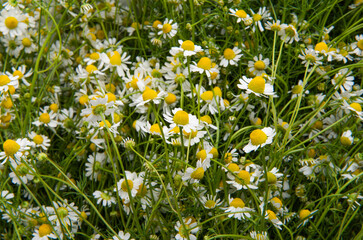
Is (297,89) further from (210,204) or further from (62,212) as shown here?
(62,212)

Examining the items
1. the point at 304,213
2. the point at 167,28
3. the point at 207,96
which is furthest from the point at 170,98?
the point at 304,213

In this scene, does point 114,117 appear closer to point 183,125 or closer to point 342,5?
point 183,125

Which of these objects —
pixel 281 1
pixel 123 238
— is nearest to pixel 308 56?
pixel 281 1

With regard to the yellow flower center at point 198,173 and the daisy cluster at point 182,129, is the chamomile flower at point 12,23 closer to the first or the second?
the daisy cluster at point 182,129

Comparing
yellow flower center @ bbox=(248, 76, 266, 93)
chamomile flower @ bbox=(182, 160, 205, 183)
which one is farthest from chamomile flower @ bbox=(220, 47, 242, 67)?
chamomile flower @ bbox=(182, 160, 205, 183)

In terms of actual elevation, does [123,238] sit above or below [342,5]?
below

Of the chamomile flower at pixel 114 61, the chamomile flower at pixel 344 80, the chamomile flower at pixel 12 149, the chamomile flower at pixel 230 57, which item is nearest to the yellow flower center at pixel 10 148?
the chamomile flower at pixel 12 149

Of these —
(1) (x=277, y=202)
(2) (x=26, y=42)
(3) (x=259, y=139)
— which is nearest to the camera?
(3) (x=259, y=139)
